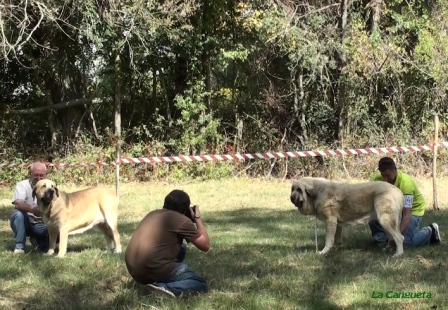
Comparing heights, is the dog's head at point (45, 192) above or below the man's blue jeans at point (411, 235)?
above

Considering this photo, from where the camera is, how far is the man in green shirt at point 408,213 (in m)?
7.76

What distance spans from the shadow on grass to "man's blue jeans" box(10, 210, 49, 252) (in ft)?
0.97

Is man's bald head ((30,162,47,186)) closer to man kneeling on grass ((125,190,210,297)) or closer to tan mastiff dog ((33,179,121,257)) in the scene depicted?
tan mastiff dog ((33,179,121,257))

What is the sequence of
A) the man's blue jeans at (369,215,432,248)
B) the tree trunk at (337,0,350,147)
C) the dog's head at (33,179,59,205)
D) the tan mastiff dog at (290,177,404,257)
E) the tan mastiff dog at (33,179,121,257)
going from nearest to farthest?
the tan mastiff dog at (290,177,404,257) → the dog's head at (33,179,59,205) → the tan mastiff dog at (33,179,121,257) → the man's blue jeans at (369,215,432,248) → the tree trunk at (337,0,350,147)

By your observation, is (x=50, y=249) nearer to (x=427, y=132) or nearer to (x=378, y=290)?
(x=378, y=290)

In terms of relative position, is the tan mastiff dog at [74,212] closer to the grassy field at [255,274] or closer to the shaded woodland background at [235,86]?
the grassy field at [255,274]

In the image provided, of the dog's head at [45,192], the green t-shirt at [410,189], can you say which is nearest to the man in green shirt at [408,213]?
the green t-shirt at [410,189]

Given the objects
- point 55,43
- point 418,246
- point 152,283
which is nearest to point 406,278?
point 418,246

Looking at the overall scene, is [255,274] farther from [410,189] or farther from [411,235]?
[410,189]

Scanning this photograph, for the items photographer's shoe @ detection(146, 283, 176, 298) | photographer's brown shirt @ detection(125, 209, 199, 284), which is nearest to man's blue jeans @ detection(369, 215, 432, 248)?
photographer's brown shirt @ detection(125, 209, 199, 284)

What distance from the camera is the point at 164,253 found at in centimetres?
561

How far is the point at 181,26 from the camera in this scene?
722 inches

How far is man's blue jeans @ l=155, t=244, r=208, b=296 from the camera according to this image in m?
5.62

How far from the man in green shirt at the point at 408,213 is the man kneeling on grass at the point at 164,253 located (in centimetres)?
322
